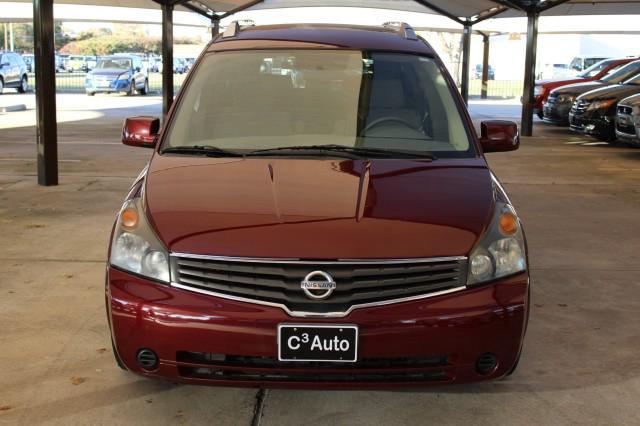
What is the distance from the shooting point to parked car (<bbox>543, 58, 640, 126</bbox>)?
18.0 m

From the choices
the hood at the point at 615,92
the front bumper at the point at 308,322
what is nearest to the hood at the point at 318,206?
the front bumper at the point at 308,322

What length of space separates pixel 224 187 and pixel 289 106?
984 mm

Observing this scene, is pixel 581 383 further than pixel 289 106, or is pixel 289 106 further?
A: pixel 289 106

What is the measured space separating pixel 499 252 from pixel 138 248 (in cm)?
149

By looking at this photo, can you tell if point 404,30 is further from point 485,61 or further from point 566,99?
point 485,61

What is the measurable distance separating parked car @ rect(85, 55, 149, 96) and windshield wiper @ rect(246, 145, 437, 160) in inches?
1083

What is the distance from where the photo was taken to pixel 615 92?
1511 centimetres

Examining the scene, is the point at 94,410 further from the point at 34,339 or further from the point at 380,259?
the point at 380,259

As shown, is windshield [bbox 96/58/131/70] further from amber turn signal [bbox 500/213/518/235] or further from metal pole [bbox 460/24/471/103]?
amber turn signal [bbox 500/213/518/235]

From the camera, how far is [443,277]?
327 centimetres

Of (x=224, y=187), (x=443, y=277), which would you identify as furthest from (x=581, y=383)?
(x=224, y=187)

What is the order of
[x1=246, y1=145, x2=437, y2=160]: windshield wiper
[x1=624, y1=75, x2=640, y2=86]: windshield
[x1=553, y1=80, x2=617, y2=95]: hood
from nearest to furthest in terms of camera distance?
[x1=246, y1=145, x2=437, y2=160]: windshield wiper → [x1=624, y1=75, x2=640, y2=86]: windshield → [x1=553, y1=80, x2=617, y2=95]: hood

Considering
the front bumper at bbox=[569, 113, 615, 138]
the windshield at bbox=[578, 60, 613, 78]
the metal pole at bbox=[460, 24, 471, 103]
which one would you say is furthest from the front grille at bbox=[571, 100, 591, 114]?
the metal pole at bbox=[460, 24, 471, 103]

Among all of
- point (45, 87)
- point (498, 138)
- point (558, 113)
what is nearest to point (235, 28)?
point (498, 138)
